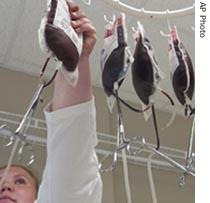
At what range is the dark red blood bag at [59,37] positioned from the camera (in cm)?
64

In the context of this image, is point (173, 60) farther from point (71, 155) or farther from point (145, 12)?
point (71, 155)

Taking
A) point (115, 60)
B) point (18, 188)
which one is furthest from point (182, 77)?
point (18, 188)

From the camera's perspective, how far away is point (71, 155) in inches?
34.3

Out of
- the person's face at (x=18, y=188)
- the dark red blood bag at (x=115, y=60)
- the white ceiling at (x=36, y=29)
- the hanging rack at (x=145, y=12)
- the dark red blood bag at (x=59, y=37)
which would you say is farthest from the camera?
the white ceiling at (x=36, y=29)

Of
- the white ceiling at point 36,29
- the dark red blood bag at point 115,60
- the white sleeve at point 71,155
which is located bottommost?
the white sleeve at point 71,155

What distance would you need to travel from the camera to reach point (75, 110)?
847mm

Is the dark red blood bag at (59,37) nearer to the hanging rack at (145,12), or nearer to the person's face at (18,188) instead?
the hanging rack at (145,12)

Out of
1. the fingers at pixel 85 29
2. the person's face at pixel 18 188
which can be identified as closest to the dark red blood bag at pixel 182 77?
the fingers at pixel 85 29

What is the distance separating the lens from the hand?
0.71 metres

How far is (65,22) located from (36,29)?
63.1 inches

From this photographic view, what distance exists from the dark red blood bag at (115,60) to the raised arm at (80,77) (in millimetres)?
36

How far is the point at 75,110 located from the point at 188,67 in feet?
0.78
